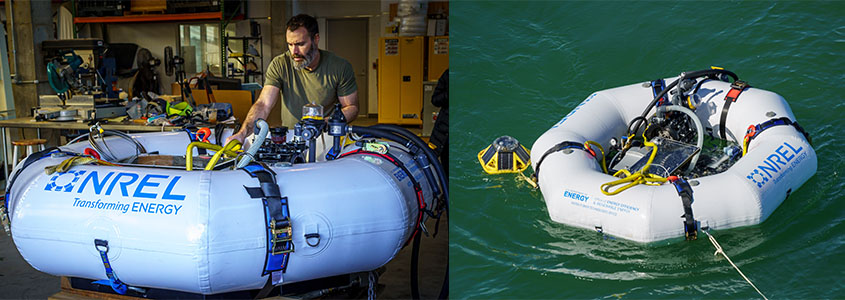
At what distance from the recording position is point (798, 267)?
10.8 ft

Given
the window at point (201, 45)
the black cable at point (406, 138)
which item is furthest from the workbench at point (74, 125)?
the window at point (201, 45)

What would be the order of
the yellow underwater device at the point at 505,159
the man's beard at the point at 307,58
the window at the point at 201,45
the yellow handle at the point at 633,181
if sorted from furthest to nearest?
the window at the point at 201,45
the yellow underwater device at the point at 505,159
the man's beard at the point at 307,58
the yellow handle at the point at 633,181

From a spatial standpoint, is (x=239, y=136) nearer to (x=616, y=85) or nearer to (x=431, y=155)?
(x=431, y=155)

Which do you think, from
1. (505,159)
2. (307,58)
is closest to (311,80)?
(307,58)

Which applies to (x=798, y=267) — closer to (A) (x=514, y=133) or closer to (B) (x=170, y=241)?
(A) (x=514, y=133)

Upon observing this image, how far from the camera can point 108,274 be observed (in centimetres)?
227

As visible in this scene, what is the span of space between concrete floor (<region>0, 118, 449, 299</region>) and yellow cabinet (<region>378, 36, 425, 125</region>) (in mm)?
5732

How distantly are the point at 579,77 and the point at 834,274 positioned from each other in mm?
3608

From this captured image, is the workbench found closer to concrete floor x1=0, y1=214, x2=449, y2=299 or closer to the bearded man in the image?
concrete floor x1=0, y1=214, x2=449, y2=299

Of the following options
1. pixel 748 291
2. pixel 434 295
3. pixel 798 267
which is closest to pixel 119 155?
pixel 434 295

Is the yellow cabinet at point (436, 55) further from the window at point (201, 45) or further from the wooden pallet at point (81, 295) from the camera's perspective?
the wooden pallet at point (81, 295)

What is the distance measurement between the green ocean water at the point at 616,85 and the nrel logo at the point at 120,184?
5.20 feet

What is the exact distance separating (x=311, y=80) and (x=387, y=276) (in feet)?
4.07

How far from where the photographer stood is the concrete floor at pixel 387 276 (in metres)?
3.25
